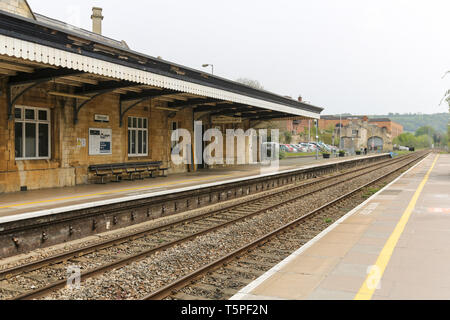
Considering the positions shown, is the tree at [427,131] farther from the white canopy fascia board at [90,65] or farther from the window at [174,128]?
the white canopy fascia board at [90,65]

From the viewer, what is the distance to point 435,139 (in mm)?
155750

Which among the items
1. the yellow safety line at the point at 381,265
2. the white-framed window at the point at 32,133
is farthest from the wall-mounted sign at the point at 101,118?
the yellow safety line at the point at 381,265

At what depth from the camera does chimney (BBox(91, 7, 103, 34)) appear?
2292 centimetres

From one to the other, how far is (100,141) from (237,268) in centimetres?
1065

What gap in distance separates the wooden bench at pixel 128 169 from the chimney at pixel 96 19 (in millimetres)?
10078

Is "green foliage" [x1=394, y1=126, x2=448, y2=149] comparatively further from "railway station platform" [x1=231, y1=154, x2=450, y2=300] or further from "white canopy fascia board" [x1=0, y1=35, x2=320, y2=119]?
"railway station platform" [x1=231, y1=154, x2=450, y2=300]

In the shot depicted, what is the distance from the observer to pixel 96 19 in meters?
23.0

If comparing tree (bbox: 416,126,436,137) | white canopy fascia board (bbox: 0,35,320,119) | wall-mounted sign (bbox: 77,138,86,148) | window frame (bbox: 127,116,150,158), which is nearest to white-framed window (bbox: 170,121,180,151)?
window frame (bbox: 127,116,150,158)

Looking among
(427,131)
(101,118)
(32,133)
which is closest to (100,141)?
(101,118)

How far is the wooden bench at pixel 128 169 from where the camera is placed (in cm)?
1514

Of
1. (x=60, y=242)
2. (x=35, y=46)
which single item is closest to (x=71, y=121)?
(x=35, y=46)

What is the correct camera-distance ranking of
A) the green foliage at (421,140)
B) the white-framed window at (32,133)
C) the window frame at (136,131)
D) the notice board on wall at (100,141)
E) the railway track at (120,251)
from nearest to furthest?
the railway track at (120,251) → the white-framed window at (32,133) → the notice board on wall at (100,141) → the window frame at (136,131) → the green foliage at (421,140)

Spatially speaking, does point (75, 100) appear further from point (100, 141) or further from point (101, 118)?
point (100, 141)

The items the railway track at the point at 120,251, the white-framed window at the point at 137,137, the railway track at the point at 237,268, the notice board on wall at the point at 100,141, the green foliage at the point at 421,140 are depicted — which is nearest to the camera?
the railway track at the point at 237,268
